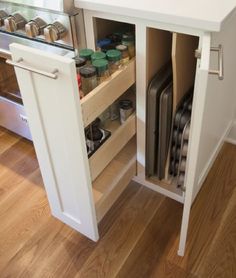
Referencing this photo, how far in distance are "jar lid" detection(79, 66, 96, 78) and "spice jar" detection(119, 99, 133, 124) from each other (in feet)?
0.95

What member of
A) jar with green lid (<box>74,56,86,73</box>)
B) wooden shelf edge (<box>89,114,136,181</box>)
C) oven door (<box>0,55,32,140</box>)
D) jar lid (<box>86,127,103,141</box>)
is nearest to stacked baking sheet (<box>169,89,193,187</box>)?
wooden shelf edge (<box>89,114,136,181</box>)

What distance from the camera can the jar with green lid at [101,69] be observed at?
90 cm

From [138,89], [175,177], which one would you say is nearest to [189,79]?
[138,89]

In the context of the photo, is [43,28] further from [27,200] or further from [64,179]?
[27,200]

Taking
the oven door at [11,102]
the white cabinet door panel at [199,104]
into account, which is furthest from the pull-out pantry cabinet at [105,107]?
the oven door at [11,102]

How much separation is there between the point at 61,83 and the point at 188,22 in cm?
37

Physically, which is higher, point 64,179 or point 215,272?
point 64,179

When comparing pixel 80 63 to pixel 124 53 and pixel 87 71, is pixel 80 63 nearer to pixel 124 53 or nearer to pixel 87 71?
pixel 87 71

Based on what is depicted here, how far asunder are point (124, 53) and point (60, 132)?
1.20 ft

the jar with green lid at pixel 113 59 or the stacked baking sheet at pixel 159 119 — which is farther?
the stacked baking sheet at pixel 159 119

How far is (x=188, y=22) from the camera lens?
0.81 metres

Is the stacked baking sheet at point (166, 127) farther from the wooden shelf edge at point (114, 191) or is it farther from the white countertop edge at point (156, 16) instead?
the white countertop edge at point (156, 16)

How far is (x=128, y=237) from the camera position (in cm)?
121

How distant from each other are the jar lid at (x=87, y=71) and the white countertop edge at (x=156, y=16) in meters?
0.19
